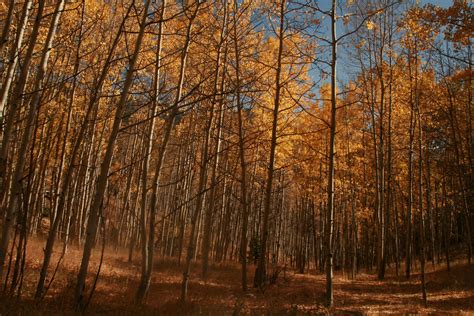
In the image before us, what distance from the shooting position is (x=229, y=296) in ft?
25.9

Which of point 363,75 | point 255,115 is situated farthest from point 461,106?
point 255,115

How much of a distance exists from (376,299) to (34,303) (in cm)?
719

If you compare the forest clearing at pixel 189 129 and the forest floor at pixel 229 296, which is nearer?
the forest clearing at pixel 189 129

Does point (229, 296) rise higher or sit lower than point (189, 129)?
lower

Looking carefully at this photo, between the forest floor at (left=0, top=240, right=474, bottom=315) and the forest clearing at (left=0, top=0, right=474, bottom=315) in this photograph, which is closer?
the forest clearing at (left=0, top=0, right=474, bottom=315)

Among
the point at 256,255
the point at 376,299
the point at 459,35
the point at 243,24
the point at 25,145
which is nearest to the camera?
the point at 25,145

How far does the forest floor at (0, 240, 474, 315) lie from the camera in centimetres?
526

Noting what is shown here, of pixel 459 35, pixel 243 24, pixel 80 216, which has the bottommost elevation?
pixel 80 216

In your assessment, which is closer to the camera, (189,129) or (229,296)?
(229,296)

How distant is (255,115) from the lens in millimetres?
14602

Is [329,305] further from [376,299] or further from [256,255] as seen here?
[256,255]

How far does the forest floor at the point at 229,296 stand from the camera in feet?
17.3

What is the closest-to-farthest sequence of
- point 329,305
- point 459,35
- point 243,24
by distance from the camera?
point 329,305 < point 459,35 < point 243,24

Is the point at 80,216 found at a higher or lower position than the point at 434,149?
lower
